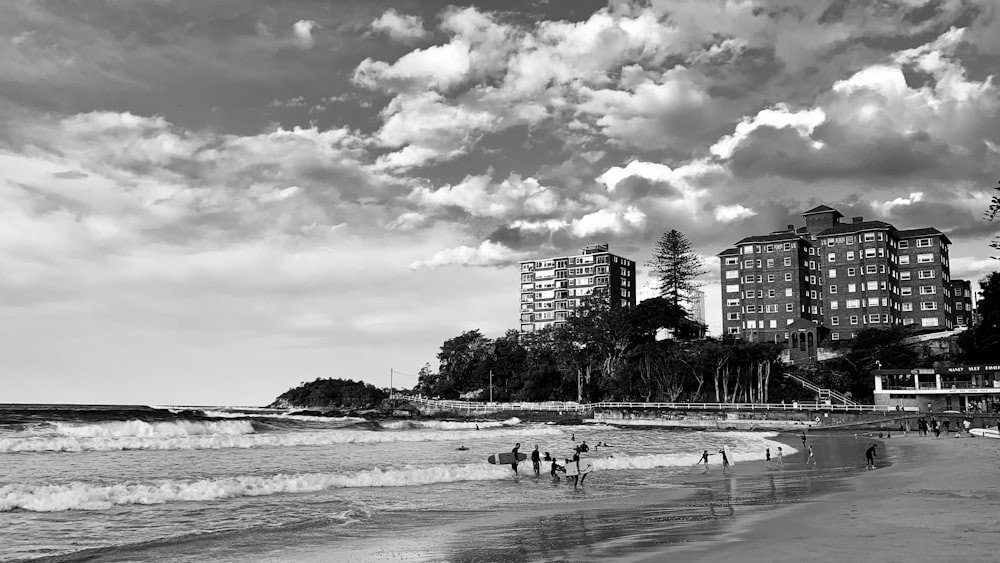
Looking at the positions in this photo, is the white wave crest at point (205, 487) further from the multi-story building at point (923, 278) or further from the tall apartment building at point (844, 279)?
the multi-story building at point (923, 278)

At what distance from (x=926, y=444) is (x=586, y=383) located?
6386 centimetres

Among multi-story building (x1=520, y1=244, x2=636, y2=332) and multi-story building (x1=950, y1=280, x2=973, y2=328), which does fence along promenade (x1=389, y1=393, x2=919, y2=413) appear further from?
multi-story building (x1=950, y1=280, x2=973, y2=328)

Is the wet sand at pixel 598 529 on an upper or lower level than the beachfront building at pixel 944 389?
lower

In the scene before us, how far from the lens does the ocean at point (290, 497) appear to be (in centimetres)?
1476

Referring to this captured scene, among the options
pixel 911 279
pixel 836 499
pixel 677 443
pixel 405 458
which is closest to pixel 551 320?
pixel 911 279

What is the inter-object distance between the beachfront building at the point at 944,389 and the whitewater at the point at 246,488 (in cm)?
3923

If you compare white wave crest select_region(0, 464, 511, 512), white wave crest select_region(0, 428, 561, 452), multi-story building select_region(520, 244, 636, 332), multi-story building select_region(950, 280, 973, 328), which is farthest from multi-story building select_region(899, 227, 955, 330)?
white wave crest select_region(0, 464, 511, 512)

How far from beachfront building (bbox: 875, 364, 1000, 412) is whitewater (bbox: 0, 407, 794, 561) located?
3923 centimetres

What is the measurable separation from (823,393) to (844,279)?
26344 millimetres

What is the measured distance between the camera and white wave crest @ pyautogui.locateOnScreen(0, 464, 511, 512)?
66.3 ft

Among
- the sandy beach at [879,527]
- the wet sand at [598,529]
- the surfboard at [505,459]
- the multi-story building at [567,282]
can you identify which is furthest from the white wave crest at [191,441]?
the multi-story building at [567,282]

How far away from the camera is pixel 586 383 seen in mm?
107000

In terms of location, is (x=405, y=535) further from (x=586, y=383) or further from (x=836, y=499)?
(x=586, y=383)

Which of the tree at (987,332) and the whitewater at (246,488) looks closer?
the whitewater at (246,488)
